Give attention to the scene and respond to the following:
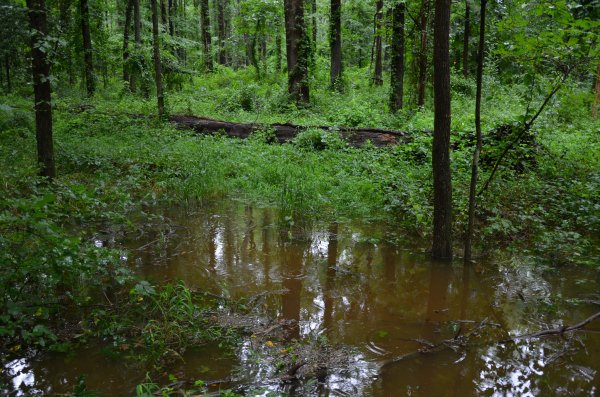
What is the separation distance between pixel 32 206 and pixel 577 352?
5078 millimetres

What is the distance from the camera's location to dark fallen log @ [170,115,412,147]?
12.0 meters

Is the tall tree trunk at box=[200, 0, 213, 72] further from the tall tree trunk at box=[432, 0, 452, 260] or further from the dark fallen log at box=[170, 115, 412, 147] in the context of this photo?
the tall tree trunk at box=[432, 0, 452, 260]

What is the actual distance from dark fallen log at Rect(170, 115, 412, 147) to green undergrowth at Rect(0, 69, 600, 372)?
0.46 m

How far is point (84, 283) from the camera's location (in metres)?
5.24

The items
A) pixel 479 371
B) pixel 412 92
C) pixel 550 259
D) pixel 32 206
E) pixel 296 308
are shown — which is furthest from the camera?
pixel 412 92

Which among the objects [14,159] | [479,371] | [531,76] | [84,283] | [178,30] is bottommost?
[479,371]

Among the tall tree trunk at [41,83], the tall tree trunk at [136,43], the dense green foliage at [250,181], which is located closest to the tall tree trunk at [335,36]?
the dense green foliage at [250,181]

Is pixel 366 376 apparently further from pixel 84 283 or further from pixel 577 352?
pixel 84 283

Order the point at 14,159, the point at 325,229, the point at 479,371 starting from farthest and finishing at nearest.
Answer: the point at 14,159
the point at 325,229
the point at 479,371

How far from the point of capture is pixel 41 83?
7219 millimetres

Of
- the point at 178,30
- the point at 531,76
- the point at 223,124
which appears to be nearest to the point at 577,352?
the point at 531,76

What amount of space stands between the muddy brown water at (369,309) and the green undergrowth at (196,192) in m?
0.34

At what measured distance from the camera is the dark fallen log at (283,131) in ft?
39.3

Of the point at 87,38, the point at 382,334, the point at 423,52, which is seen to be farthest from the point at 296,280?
the point at 87,38
